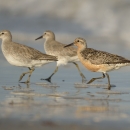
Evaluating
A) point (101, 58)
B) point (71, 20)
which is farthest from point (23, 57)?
point (71, 20)

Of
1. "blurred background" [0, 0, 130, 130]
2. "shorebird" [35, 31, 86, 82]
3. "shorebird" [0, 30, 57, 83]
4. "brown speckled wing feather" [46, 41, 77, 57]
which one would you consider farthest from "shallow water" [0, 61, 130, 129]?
"brown speckled wing feather" [46, 41, 77, 57]

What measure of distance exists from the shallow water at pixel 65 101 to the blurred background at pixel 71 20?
542cm

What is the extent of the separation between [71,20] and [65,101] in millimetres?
11799

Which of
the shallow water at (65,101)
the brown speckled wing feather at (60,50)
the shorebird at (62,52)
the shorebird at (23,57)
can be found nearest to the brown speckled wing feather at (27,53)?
the shorebird at (23,57)

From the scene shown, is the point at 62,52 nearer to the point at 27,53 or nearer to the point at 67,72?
the point at 67,72

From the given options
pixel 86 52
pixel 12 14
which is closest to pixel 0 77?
pixel 86 52

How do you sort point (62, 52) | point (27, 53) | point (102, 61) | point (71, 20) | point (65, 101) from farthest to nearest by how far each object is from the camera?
point (71, 20), point (62, 52), point (27, 53), point (102, 61), point (65, 101)

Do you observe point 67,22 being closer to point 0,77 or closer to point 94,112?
point 0,77

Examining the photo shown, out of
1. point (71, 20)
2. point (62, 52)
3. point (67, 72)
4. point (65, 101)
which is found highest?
point (71, 20)

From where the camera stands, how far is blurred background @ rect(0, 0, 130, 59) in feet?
57.3

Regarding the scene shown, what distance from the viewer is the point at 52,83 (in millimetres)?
10812

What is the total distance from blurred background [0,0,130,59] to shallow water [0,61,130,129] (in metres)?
5.42

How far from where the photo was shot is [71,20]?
64.3 feet

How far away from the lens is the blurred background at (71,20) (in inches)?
687
